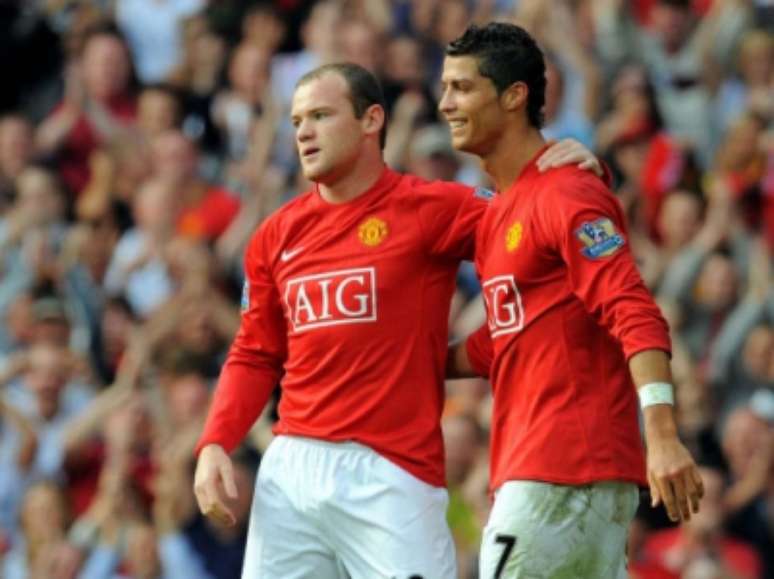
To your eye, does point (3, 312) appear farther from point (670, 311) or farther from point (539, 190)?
point (539, 190)

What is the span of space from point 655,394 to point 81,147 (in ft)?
30.0

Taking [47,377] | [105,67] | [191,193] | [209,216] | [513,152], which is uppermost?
[105,67]

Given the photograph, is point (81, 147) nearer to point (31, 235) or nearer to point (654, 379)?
point (31, 235)

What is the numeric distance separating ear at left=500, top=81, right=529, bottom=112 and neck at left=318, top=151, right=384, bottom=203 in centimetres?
68

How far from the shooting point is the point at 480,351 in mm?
8008

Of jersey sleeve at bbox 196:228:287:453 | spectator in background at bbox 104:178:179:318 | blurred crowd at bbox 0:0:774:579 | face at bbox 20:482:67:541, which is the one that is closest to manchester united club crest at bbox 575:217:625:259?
jersey sleeve at bbox 196:228:287:453

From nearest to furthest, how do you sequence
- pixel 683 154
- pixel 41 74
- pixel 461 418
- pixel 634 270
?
pixel 634 270, pixel 461 418, pixel 683 154, pixel 41 74

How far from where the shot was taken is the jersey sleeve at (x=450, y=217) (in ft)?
26.2

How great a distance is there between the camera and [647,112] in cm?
1375

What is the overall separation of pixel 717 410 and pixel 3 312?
4.73m

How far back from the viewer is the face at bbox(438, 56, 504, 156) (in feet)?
25.2

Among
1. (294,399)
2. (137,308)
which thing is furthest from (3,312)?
(294,399)

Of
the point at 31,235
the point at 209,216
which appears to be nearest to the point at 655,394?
the point at 209,216

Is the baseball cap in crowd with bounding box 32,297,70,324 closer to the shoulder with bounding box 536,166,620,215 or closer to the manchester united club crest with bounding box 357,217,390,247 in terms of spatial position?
the manchester united club crest with bounding box 357,217,390,247
